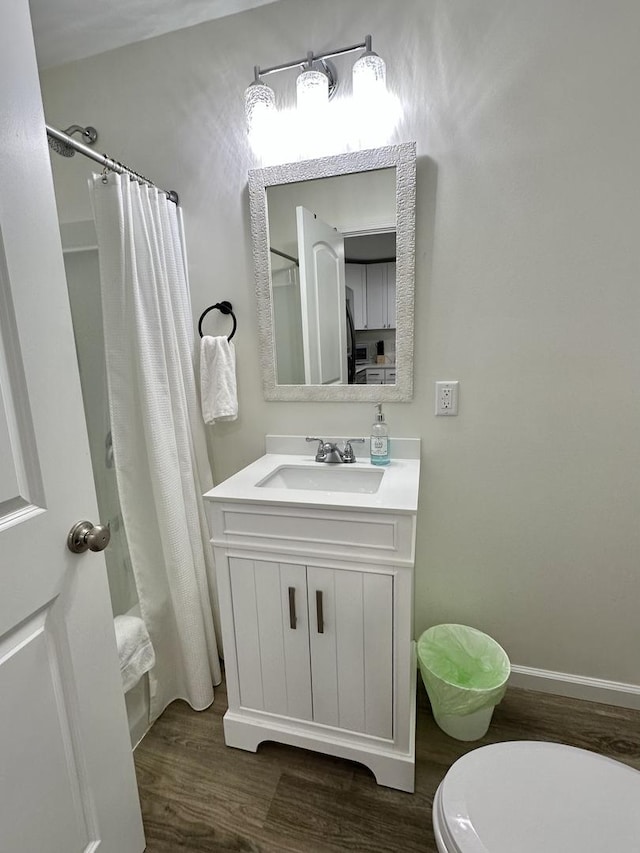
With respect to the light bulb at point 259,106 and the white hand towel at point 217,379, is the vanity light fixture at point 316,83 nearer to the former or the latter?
the light bulb at point 259,106

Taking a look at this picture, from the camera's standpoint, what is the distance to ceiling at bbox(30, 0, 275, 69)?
1365 mm

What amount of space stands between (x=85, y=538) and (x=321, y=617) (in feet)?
2.26

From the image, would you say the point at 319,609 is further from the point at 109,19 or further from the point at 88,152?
the point at 109,19

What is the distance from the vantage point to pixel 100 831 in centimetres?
93

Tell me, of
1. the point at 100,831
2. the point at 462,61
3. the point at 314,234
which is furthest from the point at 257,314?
the point at 100,831

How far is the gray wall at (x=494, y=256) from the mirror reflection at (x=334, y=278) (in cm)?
11

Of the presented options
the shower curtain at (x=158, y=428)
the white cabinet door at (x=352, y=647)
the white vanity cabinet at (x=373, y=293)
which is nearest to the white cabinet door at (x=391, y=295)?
the white vanity cabinet at (x=373, y=293)

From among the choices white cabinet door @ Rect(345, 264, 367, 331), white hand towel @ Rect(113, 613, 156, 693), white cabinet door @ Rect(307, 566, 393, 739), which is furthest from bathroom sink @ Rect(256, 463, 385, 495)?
white hand towel @ Rect(113, 613, 156, 693)

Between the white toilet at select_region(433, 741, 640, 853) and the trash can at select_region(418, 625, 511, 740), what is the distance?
46cm

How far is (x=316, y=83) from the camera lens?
1.32 meters

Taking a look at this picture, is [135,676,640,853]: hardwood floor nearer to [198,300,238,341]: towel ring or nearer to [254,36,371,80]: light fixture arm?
[198,300,238,341]: towel ring

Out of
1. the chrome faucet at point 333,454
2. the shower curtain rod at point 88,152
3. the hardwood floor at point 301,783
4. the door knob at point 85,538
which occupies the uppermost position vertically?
the shower curtain rod at point 88,152

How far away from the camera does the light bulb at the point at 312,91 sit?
1318mm

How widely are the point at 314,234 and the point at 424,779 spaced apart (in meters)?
1.83
